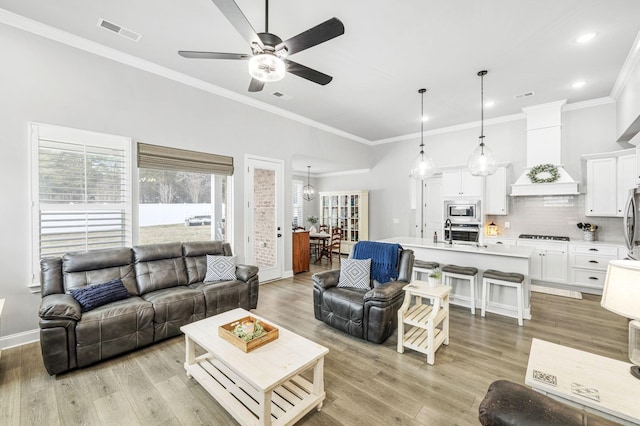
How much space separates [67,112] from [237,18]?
8.59 ft

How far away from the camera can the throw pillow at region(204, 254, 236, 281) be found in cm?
373

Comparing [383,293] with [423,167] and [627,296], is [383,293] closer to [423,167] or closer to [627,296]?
[627,296]

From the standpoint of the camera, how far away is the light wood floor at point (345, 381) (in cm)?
199

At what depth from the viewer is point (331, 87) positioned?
438 centimetres

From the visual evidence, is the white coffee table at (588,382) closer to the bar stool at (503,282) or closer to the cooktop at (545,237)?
the bar stool at (503,282)

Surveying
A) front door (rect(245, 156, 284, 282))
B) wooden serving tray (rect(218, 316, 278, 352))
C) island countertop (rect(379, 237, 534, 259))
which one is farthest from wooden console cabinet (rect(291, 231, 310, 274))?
wooden serving tray (rect(218, 316, 278, 352))

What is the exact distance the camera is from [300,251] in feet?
20.6

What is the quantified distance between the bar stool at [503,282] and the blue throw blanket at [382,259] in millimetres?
1307

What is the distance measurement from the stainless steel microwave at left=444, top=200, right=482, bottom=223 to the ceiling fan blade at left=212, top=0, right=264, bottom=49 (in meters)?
5.17

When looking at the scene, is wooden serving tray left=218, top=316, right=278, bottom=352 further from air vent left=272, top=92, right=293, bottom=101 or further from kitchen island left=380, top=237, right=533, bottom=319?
air vent left=272, top=92, right=293, bottom=101

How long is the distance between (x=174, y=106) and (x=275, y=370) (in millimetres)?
3806

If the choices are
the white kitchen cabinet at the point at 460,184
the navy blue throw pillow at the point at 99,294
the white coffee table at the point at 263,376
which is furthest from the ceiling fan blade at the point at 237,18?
the white kitchen cabinet at the point at 460,184

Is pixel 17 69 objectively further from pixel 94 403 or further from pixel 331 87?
pixel 331 87

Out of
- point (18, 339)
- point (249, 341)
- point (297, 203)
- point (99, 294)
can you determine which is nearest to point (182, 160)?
point (99, 294)
